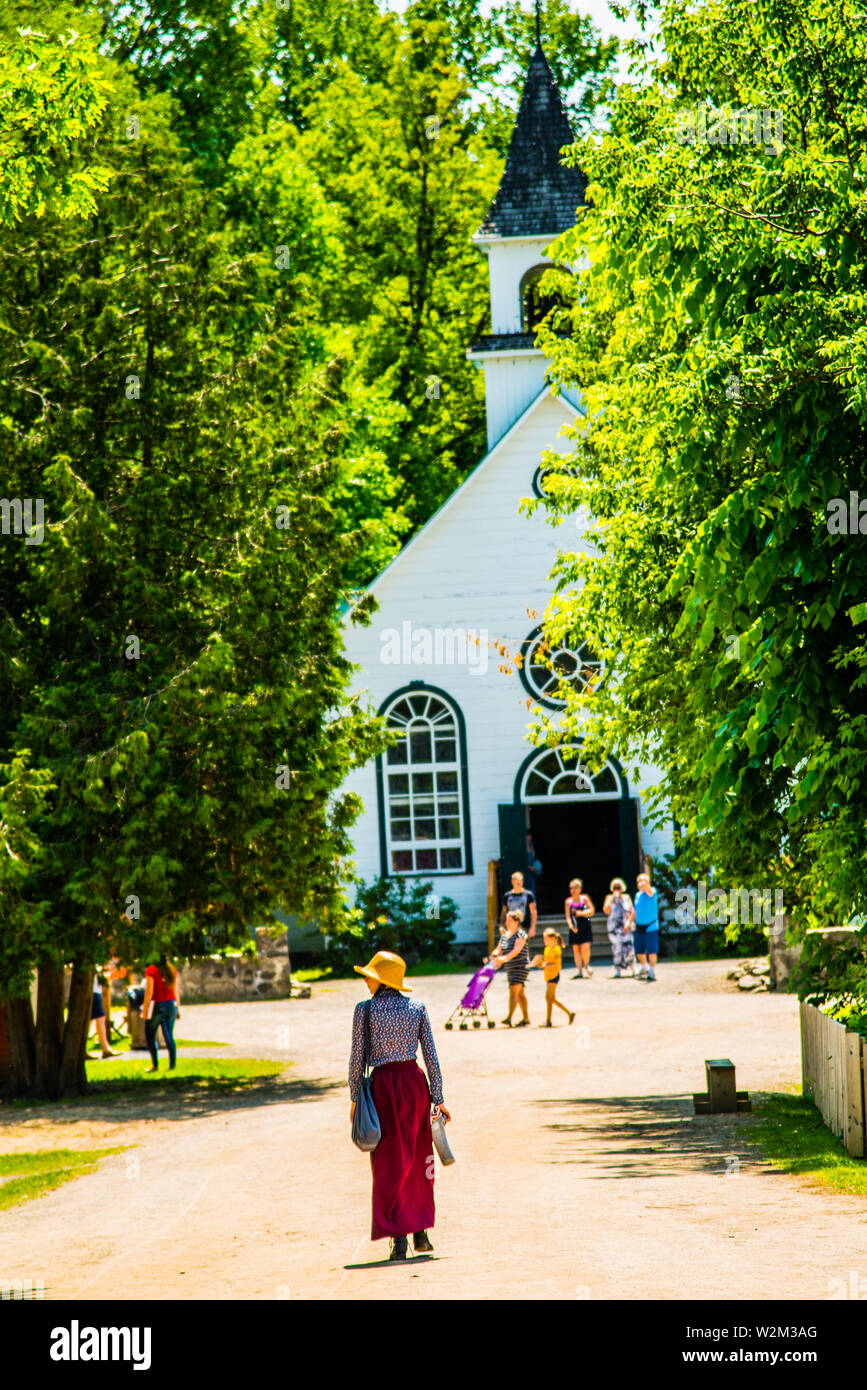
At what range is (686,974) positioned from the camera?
2814 centimetres

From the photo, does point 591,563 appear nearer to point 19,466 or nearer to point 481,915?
point 19,466

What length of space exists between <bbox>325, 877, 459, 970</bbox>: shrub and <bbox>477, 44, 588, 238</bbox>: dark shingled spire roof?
1319 centimetres

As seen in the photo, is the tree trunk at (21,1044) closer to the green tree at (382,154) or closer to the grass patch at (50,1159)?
the grass patch at (50,1159)

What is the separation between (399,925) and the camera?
31.5 m

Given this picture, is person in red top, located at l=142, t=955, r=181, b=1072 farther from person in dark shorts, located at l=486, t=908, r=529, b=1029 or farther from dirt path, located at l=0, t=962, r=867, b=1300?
person in dark shorts, located at l=486, t=908, r=529, b=1029

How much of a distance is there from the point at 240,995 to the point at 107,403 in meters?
12.7

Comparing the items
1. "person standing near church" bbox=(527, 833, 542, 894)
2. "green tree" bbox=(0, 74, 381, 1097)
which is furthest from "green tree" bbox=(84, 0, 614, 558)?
"green tree" bbox=(0, 74, 381, 1097)

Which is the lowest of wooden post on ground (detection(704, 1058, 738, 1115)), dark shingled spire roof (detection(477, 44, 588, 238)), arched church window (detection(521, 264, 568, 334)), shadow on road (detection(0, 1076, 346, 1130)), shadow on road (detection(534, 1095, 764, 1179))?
shadow on road (detection(0, 1076, 346, 1130))

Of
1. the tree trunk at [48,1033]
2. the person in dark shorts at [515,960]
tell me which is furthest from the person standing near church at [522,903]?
the tree trunk at [48,1033]

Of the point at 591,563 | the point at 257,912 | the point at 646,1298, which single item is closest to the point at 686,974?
the point at 257,912

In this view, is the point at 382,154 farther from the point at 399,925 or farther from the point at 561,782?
the point at 399,925

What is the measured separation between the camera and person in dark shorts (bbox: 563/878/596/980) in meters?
28.4

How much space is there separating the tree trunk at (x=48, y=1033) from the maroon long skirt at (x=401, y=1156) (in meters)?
10.7

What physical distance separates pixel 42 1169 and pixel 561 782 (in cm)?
1903
